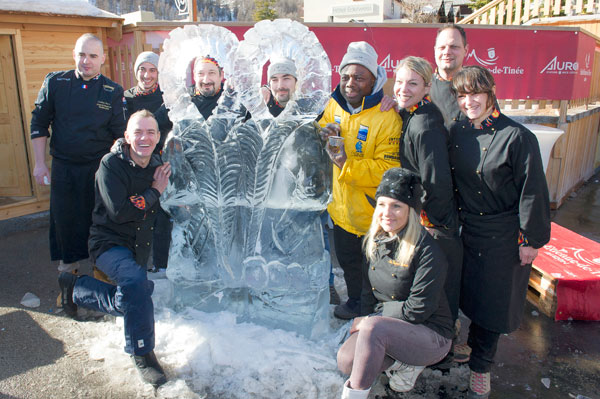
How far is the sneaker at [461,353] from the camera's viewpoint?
2.78m

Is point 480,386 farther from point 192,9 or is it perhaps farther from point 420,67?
point 192,9

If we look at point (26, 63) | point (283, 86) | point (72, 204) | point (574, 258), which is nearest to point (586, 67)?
point (574, 258)

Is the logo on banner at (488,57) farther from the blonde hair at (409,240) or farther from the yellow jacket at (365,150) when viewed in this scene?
the blonde hair at (409,240)

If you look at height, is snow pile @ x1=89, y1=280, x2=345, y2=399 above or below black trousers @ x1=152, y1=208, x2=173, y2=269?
below

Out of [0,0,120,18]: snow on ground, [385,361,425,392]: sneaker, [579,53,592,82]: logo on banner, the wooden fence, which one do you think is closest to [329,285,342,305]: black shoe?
[385,361,425,392]: sneaker

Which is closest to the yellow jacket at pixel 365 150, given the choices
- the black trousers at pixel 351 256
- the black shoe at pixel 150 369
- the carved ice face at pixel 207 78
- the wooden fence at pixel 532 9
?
the black trousers at pixel 351 256

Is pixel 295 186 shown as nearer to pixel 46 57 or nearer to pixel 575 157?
pixel 46 57

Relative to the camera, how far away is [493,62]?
579cm

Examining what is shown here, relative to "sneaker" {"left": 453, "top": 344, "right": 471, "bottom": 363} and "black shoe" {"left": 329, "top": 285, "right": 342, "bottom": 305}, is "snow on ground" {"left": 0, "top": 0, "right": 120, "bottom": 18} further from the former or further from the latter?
"sneaker" {"left": 453, "top": 344, "right": 471, "bottom": 363}

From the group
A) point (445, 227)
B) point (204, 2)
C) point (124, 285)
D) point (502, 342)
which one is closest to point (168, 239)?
point (124, 285)

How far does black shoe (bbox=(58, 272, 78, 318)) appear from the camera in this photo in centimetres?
304

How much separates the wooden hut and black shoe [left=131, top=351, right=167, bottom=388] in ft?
11.4

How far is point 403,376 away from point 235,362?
94 cm

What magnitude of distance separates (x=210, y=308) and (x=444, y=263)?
1.59 metres
